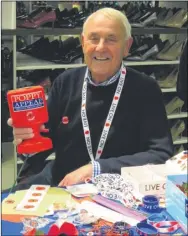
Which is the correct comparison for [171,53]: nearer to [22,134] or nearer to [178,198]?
[22,134]

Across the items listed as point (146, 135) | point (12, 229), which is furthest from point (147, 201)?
point (146, 135)

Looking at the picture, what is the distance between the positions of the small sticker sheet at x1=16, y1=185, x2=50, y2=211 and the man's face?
65 cm

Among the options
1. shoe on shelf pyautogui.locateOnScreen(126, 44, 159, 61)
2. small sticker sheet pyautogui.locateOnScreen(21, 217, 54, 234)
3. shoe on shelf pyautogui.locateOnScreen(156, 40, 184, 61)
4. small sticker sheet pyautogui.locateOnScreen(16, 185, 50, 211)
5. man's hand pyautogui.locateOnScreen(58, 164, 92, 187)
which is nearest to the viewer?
small sticker sheet pyautogui.locateOnScreen(21, 217, 54, 234)

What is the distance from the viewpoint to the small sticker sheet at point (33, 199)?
1.33 metres

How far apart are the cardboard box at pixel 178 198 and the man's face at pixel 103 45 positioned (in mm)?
814

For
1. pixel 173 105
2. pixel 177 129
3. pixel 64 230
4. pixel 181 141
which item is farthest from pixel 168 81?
pixel 64 230

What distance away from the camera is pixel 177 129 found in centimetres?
385

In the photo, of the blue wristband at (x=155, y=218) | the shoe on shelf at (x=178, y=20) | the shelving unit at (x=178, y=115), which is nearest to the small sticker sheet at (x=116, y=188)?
the blue wristband at (x=155, y=218)

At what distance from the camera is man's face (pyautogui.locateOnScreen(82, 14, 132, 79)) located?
183 centimetres

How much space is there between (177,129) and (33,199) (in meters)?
2.62

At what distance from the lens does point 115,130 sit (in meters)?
1.89

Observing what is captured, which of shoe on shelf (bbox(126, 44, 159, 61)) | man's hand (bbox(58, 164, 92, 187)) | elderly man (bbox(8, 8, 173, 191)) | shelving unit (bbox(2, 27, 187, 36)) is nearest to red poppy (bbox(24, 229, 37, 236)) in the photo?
man's hand (bbox(58, 164, 92, 187))

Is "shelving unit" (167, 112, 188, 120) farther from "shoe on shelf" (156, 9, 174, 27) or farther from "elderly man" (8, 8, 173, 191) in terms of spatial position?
"elderly man" (8, 8, 173, 191)

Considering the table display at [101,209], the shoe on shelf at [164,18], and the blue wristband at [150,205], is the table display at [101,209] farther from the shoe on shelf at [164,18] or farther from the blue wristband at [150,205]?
the shoe on shelf at [164,18]
